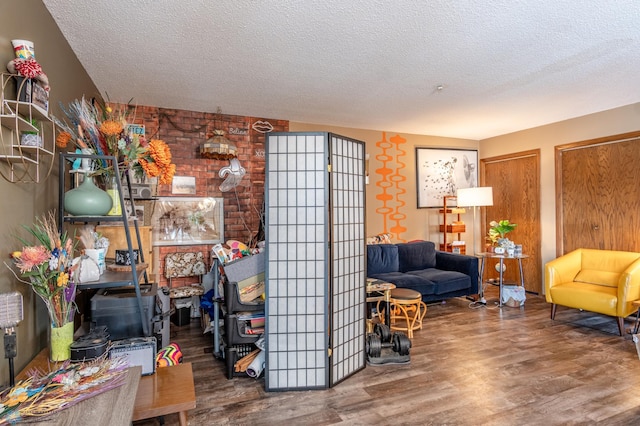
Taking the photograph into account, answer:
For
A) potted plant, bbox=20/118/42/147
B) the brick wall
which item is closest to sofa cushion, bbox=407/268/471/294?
the brick wall

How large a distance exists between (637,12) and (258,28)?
246 cm

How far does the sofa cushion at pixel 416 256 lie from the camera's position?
5.29m

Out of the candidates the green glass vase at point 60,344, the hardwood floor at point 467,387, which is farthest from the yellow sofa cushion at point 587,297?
the green glass vase at point 60,344

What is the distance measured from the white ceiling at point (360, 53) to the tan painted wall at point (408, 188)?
1088 millimetres

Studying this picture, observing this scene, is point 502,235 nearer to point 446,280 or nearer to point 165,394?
point 446,280

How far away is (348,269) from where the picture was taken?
2896 millimetres

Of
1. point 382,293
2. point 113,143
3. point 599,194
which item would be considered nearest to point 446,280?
point 382,293

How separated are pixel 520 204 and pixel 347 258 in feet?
13.9

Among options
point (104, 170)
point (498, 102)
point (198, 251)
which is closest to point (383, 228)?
point (498, 102)

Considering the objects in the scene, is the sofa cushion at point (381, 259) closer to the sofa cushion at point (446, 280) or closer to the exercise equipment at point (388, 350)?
the sofa cushion at point (446, 280)

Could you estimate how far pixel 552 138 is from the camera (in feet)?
17.3

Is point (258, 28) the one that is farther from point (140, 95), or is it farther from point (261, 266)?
point (140, 95)

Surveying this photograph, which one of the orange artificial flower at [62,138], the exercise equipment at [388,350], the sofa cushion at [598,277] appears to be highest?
the orange artificial flower at [62,138]

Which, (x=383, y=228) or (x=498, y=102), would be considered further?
(x=383, y=228)
